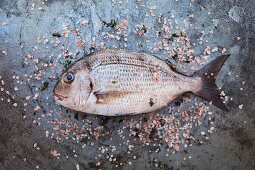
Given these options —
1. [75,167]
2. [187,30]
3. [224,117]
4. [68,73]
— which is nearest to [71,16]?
[68,73]

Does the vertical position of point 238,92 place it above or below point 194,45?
below

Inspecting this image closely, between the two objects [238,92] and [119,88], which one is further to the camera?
[238,92]

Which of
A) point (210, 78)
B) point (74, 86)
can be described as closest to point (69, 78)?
point (74, 86)

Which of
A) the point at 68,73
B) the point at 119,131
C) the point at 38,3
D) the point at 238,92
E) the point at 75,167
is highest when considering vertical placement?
the point at 38,3

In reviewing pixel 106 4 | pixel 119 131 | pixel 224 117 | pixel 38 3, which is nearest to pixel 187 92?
pixel 224 117

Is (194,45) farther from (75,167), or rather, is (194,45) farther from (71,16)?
(75,167)

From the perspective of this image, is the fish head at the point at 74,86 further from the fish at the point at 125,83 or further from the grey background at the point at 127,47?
the grey background at the point at 127,47

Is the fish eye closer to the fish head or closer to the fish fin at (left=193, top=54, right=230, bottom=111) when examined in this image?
the fish head
